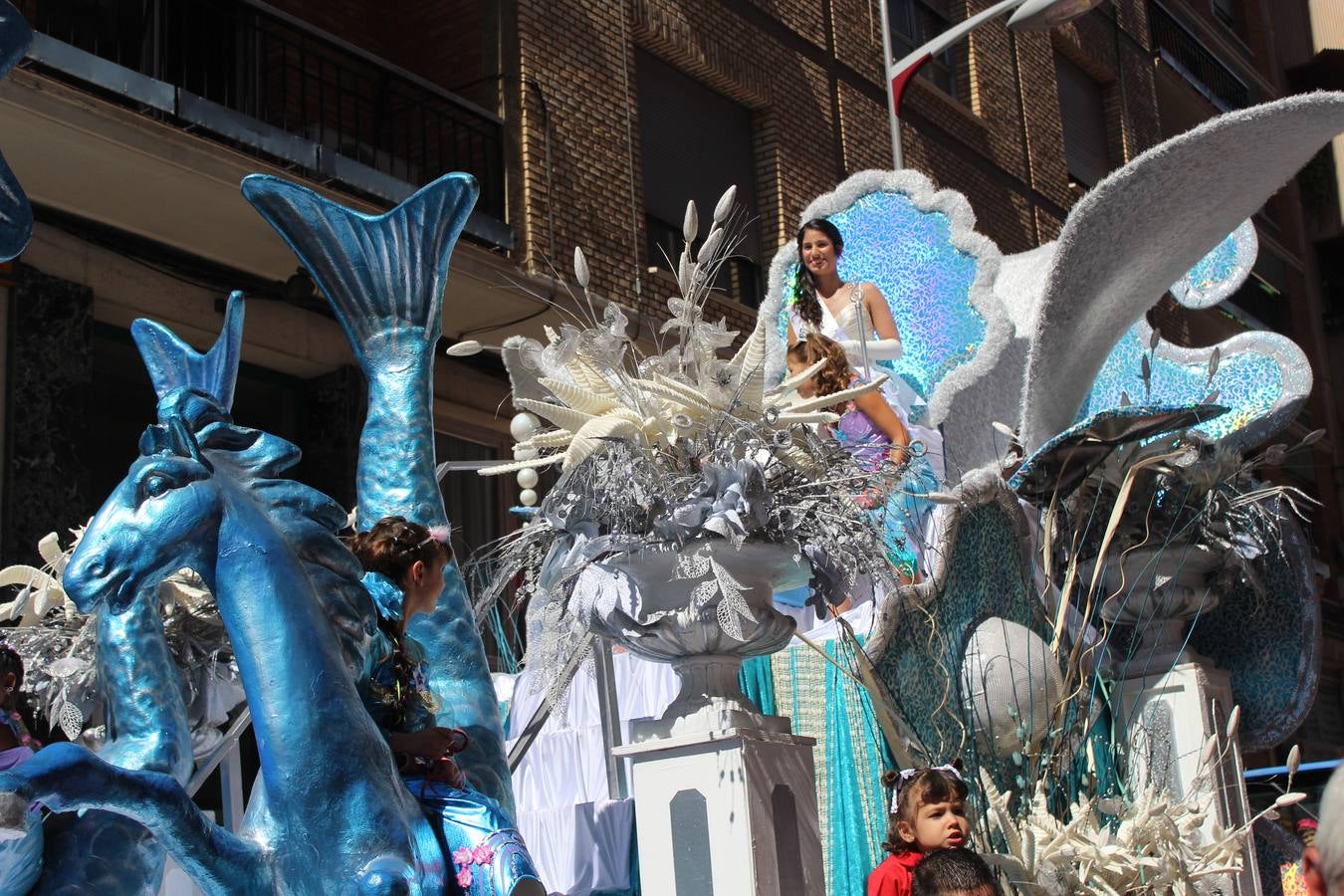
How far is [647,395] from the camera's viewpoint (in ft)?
13.2

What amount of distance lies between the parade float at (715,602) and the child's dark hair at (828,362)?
932 millimetres

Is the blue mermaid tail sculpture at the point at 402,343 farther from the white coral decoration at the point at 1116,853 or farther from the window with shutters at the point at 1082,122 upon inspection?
the window with shutters at the point at 1082,122

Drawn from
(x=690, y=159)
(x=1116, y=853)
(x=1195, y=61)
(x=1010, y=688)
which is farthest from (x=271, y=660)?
(x=1195, y=61)

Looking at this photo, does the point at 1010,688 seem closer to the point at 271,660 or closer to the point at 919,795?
the point at 919,795

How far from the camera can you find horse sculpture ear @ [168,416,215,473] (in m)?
2.53

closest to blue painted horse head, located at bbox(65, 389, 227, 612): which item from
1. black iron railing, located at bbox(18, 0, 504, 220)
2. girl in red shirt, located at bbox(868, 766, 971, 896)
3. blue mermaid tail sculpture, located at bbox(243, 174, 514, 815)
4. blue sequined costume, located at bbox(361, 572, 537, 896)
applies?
blue sequined costume, located at bbox(361, 572, 537, 896)

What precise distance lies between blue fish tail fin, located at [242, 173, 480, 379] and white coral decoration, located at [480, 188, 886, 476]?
21.7 inches

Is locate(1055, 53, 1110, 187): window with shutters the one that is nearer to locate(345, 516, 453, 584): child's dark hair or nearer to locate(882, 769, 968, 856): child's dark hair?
locate(882, 769, 968, 856): child's dark hair

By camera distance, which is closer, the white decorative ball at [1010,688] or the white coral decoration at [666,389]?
the white coral decoration at [666,389]

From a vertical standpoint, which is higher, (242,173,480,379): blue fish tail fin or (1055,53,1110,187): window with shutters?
(1055,53,1110,187): window with shutters

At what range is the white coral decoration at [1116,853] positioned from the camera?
3982 millimetres

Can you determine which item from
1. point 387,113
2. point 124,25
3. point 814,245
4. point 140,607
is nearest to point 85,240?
point 124,25

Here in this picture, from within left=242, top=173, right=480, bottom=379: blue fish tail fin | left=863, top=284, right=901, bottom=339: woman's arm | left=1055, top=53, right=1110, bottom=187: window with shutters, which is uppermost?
left=1055, top=53, right=1110, bottom=187: window with shutters

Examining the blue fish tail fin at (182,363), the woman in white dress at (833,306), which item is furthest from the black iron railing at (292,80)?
the blue fish tail fin at (182,363)
